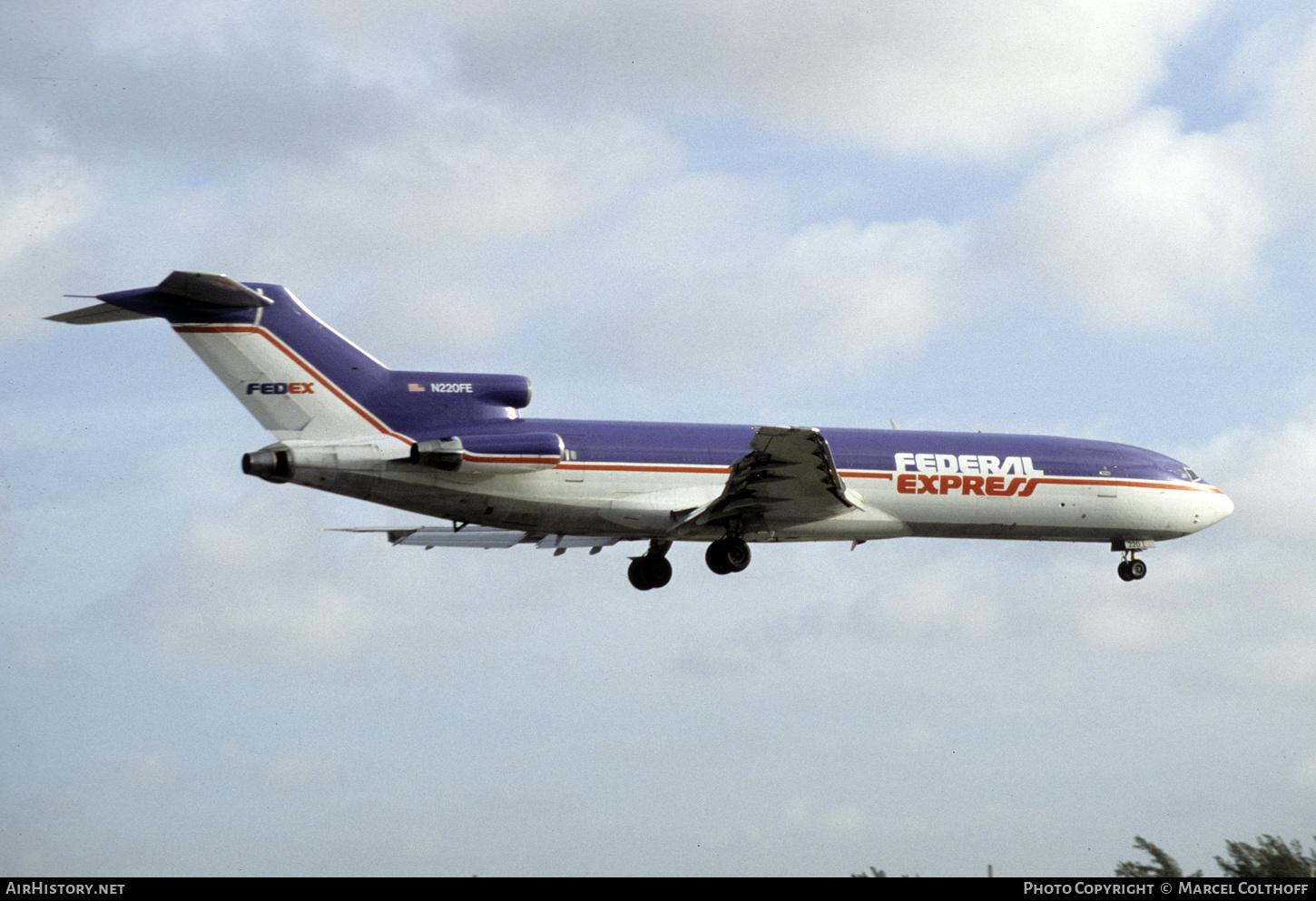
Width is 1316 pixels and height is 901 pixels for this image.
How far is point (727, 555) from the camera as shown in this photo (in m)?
34.6

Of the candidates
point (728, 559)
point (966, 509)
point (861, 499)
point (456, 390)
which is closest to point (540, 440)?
point (456, 390)

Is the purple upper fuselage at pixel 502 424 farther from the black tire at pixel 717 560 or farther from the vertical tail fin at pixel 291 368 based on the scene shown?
the black tire at pixel 717 560

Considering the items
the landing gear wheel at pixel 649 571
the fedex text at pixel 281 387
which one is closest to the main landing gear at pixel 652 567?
the landing gear wheel at pixel 649 571

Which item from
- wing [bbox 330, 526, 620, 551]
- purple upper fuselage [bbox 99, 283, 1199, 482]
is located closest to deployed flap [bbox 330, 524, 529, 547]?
wing [bbox 330, 526, 620, 551]

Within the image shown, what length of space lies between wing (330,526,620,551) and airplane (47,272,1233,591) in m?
0.05

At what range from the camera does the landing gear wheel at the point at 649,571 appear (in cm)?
3728

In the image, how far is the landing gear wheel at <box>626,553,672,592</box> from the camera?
37.3 metres

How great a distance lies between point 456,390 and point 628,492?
4.39 m

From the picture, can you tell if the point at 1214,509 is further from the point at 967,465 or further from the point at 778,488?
the point at 778,488

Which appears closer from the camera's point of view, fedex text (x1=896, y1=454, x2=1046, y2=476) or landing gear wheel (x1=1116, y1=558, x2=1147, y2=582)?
fedex text (x1=896, y1=454, x2=1046, y2=476)

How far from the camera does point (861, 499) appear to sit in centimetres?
3538

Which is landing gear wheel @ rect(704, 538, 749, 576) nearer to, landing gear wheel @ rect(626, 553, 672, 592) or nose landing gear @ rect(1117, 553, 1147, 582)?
landing gear wheel @ rect(626, 553, 672, 592)

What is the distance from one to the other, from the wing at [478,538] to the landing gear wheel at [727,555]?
8.91 feet
